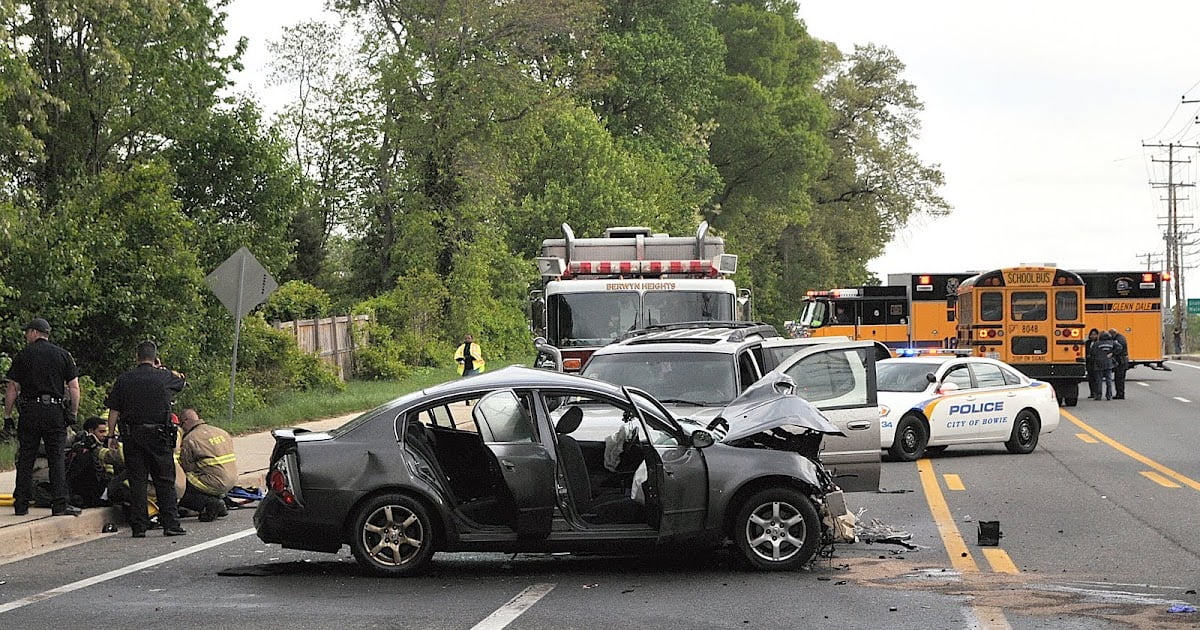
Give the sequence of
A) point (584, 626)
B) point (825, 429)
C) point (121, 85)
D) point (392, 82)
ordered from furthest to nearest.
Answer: point (392, 82) → point (121, 85) → point (825, 429) → point (584, 626)

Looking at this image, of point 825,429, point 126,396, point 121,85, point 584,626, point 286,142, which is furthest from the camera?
point 286,142

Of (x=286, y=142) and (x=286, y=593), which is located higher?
(x=286, y=142)

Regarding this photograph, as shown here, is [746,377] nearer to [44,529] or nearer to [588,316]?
[44,529]

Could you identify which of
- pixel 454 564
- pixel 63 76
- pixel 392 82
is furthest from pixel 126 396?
pixel 392 82

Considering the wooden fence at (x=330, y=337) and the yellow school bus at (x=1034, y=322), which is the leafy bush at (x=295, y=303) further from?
the yellow school bus at (x=1034, y=322)

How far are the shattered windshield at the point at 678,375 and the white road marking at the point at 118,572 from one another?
365 cm

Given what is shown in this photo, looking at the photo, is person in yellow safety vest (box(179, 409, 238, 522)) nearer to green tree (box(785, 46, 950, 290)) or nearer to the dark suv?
the dark suv

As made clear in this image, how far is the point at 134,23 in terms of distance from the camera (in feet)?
85.8

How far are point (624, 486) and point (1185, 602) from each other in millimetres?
3818

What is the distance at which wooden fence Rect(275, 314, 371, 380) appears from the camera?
1404 inches

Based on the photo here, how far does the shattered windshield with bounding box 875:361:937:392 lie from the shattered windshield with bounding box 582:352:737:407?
6574 mm

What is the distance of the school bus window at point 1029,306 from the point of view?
3269 cm

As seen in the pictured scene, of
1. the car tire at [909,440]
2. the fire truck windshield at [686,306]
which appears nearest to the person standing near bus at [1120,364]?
the fire truck windshield at [686,306]

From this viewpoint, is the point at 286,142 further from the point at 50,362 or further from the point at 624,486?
the point at 624,486
